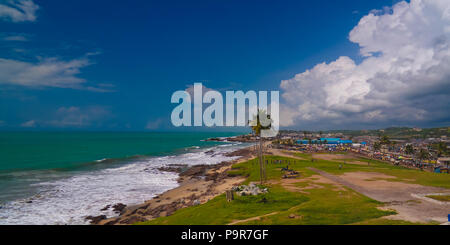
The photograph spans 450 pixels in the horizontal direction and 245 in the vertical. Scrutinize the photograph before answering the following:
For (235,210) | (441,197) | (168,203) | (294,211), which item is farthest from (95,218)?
(441,197)

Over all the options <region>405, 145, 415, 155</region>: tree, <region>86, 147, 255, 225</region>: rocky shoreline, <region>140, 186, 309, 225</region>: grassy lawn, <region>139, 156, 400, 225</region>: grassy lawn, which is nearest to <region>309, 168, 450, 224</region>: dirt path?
<region>139, 156, 400, 225</region>: grassy lawn

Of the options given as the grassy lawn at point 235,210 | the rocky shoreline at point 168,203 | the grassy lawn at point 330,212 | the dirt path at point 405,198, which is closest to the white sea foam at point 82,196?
the rocky shoreline at point 168,203

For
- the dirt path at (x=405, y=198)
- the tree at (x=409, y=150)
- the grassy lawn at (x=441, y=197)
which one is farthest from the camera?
the tree at (x=409, y=150)

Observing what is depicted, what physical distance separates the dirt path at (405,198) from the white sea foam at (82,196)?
3074 cm

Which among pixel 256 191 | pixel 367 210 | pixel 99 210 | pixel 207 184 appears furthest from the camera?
pixel 207 184

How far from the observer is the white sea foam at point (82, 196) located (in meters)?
25.4

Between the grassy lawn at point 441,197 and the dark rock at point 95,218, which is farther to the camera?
the dark rock at point 95,218

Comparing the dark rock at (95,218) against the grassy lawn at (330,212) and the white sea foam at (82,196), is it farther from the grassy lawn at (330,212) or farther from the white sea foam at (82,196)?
the grassy lawn at (330,212)

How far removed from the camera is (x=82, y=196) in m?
32.8

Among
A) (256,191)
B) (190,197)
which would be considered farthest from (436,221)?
(190,197)

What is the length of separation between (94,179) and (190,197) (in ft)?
83.9
